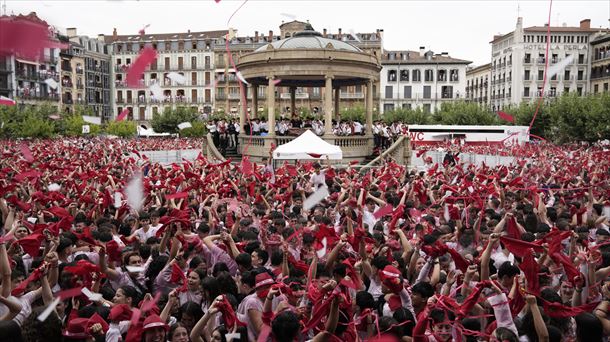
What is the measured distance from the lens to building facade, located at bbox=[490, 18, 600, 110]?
80125 mm

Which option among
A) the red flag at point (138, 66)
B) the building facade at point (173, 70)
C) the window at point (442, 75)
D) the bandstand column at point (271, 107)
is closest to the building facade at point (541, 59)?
the window at point (442, 75)

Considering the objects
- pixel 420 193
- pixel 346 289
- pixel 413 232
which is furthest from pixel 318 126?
pixel 346 289

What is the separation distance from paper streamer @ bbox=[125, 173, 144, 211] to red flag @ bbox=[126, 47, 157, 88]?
274 cm

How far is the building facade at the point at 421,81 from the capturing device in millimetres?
91062

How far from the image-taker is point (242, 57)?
28.6 meters

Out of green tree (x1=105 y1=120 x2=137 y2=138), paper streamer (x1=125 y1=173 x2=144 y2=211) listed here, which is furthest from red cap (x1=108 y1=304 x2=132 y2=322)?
green tree (x1=105 y1=120 x2=137 y2=138)

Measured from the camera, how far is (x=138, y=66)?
1033cm

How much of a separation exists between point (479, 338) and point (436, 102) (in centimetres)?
9077

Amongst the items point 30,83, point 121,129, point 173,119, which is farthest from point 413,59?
point 30,83

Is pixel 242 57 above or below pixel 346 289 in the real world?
above

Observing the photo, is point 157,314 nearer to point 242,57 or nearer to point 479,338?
point 479,338

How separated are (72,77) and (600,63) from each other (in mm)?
78908

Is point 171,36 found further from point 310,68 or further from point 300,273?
point 300,273

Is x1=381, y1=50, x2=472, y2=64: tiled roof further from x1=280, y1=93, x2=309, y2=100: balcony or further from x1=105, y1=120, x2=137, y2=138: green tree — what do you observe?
x1=105, y1=120, x2=137, y2=138: green tree
